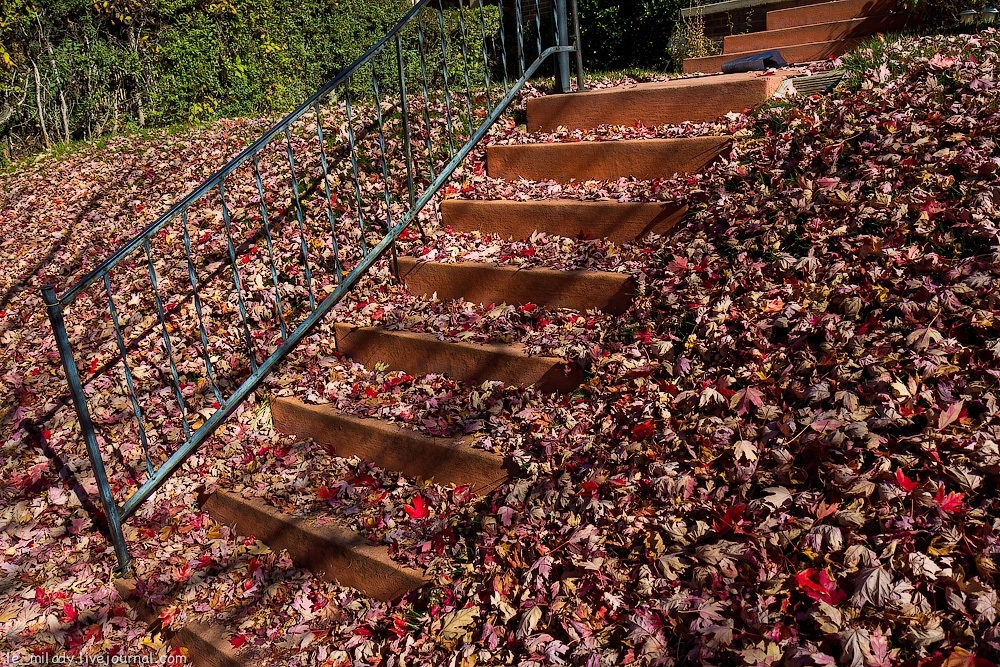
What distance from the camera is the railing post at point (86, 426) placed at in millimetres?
2840

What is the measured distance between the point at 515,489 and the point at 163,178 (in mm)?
5311

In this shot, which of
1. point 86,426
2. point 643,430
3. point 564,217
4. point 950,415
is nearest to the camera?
point 950,415

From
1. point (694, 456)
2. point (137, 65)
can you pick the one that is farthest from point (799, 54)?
point (137, 65)

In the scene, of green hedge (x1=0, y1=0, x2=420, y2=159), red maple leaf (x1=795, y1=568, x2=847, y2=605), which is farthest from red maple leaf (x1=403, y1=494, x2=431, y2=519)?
green hedge (x1=0, y1=0, x2=420, y2=159)

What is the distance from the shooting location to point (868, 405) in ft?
7.47

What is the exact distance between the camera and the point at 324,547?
9.61 feet

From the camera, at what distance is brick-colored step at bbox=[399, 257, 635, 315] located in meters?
3.35

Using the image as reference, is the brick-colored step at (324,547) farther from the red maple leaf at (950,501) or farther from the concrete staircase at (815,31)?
the concrete staircase at (815,31)

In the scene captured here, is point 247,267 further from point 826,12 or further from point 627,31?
point 627,31

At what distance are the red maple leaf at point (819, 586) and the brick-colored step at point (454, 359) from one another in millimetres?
1274

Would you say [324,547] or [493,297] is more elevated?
[493,297]

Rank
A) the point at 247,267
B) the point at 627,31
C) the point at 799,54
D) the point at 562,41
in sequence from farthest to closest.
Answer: the point at 627,31 < the point at 799,54 < the point at 562,41 < the point at 247,267

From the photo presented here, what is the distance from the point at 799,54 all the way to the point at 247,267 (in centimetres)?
586

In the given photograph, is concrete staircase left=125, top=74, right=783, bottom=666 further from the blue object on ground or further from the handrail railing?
the blue object on ground
